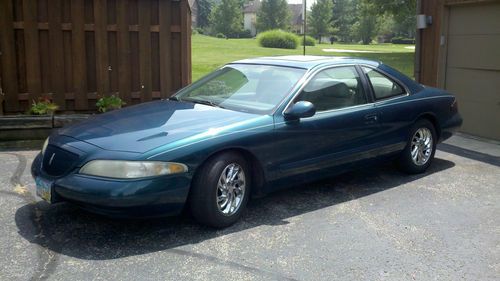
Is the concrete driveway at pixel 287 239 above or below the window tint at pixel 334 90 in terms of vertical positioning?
below

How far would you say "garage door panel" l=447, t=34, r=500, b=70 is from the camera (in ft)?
27.8

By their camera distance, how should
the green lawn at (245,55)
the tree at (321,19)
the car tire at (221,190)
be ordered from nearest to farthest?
the car tire at (221,190)
the green lawn at (245,55)
the tree at (321,19)

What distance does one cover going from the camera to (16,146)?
7.65 metres

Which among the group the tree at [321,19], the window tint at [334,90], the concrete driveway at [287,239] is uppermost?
the tree at [321,19]

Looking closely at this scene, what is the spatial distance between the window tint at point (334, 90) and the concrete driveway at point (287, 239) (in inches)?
37.7

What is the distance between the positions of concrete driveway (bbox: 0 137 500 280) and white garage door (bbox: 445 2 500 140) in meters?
3.16

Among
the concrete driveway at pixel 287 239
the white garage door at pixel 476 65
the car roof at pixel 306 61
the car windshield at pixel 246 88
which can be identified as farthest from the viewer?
the white garage door at pixel 476 65

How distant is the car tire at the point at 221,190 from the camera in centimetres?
438

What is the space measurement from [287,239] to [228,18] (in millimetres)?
77662

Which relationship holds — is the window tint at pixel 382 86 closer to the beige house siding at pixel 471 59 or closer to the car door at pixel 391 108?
the car door at pixel 391 108

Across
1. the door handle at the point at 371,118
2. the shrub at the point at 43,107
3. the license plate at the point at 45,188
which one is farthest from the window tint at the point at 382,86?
the shrub at the point at 43,107

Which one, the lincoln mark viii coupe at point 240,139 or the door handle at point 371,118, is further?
the door handle at point 371,118

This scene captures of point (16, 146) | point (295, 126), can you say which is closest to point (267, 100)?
point (295, 126)

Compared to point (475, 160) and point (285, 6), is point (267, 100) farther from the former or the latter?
point (285, 6)
